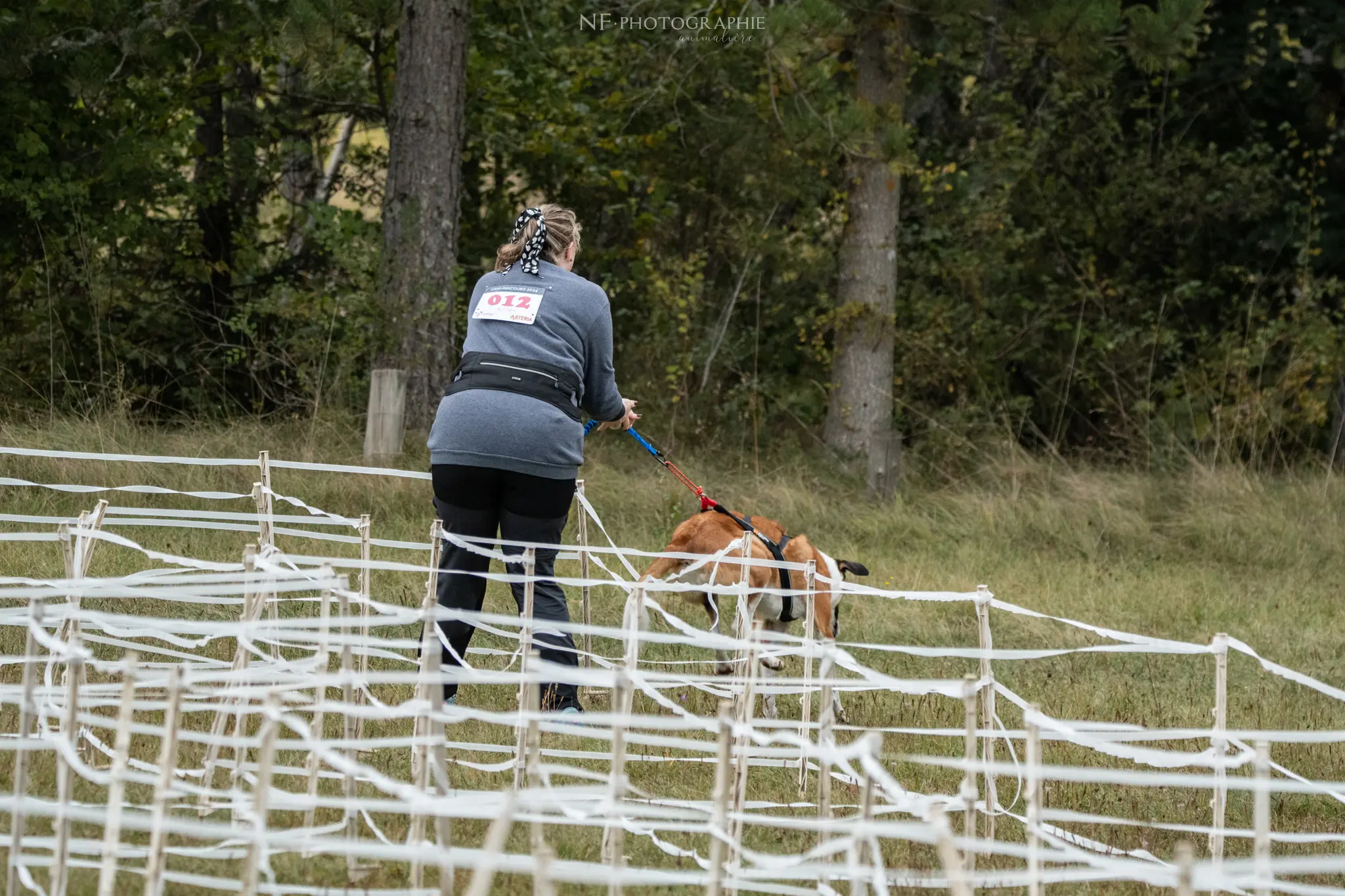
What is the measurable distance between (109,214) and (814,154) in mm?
5263

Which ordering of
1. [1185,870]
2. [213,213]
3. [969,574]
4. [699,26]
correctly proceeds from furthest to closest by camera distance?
[213,213]
[699,26]
[969,574]
[1185,870]

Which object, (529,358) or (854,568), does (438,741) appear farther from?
(854,568)

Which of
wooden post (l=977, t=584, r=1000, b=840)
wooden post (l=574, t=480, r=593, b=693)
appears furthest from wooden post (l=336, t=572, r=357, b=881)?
wooden post (l=574, t=480, r=593, b=693)

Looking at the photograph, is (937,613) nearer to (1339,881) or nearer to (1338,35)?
(1339,881)

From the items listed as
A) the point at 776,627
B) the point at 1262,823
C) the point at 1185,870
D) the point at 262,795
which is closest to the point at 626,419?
the point at 776,627

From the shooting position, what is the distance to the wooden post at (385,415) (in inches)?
375

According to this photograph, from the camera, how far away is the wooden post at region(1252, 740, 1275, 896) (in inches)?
92.9

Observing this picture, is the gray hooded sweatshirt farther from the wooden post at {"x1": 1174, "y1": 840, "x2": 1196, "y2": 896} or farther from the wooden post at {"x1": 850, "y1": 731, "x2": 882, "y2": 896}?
the wooden post at {"x1": 1174, "y1": 840, "x2": 1196, "y2": 896}

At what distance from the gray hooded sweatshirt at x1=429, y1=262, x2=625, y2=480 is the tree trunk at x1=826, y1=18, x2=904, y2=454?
21.7 ft

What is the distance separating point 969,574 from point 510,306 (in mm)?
4306

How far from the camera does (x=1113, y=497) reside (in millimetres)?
10055

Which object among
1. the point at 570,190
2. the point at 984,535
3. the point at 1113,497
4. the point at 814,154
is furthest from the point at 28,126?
the point at 1113,497

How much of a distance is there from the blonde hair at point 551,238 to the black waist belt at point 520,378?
0.34 m

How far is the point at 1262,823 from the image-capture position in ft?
8.35
